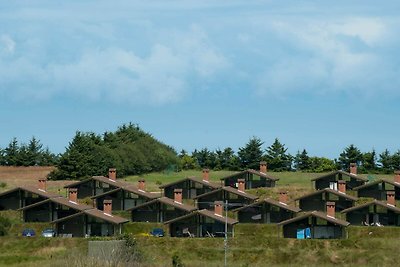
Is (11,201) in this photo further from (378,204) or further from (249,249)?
(378,204)

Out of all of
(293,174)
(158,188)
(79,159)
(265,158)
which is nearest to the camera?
(158,188)

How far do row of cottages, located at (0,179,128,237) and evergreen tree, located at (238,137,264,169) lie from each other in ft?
119

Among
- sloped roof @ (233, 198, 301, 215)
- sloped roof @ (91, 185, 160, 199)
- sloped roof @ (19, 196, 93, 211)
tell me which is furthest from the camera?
sloped roof @ (91, 185, 160, 199)

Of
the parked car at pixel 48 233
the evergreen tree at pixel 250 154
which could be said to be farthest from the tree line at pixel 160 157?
the parked car at pixel 48 233

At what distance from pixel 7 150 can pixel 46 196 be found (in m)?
37.6

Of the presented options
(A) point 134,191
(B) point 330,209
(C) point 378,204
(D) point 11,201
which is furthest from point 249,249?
(D) point 11,201

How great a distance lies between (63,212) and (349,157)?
45.1 metres

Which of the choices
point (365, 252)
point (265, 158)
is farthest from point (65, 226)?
point (265, 158)

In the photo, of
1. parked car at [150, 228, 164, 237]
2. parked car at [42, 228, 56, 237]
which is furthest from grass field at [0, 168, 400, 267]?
parked car at [42, 228, 56, 237]

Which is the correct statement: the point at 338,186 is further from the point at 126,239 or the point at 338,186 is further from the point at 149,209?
the point at 126,239

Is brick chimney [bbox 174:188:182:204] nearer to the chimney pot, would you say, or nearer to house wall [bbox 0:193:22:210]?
the chimney pot

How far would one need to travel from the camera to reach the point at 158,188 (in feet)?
289

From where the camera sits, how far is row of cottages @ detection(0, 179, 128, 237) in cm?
7175

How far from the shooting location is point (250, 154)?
11306 cm
